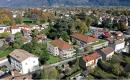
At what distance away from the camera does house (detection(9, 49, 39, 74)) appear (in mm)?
26438

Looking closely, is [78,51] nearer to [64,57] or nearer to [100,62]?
[64,57]

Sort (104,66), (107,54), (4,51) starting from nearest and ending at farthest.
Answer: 1. (104,66)
2. (107,54)
3. (4,51)

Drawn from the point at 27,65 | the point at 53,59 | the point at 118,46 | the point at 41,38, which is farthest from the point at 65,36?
the point at 27,65

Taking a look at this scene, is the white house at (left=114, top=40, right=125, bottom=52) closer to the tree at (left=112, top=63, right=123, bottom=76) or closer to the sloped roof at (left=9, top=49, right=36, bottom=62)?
the tree at (left=112, top=63, right=123, bottom=76)

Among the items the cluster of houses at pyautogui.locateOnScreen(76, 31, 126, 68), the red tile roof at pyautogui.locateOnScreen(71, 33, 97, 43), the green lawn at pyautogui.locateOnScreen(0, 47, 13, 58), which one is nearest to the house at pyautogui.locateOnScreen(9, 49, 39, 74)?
the green lawn at pyautogui.locateOnScreen(0, 47, 13, 58)

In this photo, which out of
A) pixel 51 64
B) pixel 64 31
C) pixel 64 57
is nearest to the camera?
pixel 51 64

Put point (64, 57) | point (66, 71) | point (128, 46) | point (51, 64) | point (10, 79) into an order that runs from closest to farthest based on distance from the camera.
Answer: point (10, 79), point (66, 71), point (51, 64), point (64, 57), point (128, 46)

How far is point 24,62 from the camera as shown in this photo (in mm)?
26375

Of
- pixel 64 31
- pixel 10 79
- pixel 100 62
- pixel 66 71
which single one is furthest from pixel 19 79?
pixel 64 31

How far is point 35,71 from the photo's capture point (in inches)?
1032

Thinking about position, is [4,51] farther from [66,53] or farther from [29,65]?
[66,53]

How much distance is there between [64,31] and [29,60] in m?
14.0

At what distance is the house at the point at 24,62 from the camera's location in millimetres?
26438

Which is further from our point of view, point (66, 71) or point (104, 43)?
point (104, 43)
